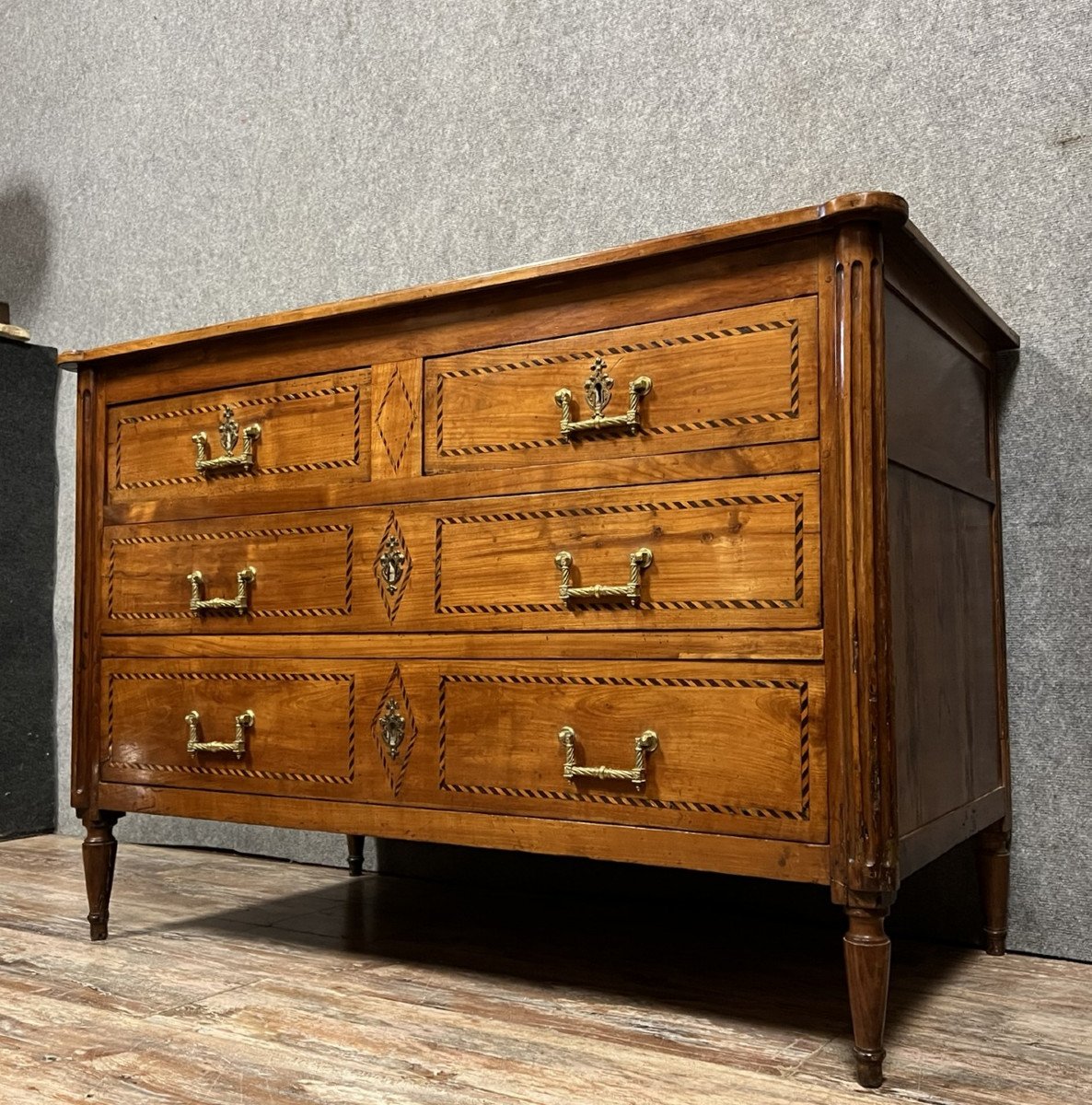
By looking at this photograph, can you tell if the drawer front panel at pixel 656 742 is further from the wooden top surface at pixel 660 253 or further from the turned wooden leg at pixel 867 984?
the wooden top surface at pixel 660 253

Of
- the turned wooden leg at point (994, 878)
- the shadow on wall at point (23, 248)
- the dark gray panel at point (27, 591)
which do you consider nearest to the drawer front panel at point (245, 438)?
the turned wooden leg at point (994, 878)

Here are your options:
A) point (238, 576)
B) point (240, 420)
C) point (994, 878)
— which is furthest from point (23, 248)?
point (994, 878)

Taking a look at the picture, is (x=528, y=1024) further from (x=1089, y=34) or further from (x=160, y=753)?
(x=1089, y=34)

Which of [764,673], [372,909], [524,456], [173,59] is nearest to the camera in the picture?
[764,673]

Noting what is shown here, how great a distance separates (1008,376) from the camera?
1.62 m

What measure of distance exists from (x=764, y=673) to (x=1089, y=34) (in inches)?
40.8

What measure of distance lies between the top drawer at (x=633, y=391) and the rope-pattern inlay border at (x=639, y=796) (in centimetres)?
24

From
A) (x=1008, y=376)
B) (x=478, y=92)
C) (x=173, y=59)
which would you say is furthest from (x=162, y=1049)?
(x=173, y=59)

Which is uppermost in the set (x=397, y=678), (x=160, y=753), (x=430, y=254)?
(x=430, y=254)

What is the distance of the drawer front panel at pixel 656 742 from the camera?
116cm

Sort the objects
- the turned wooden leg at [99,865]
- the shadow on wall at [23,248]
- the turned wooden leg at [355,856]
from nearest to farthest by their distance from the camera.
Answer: the turned wooden leg at [99,865] < the turned wooden leg at [355,856] < the shadow on wall at [23,248]

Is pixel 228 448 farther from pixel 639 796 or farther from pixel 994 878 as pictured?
pixel 994 878

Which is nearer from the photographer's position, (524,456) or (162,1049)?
(162,1049)

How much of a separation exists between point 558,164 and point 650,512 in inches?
39.6
